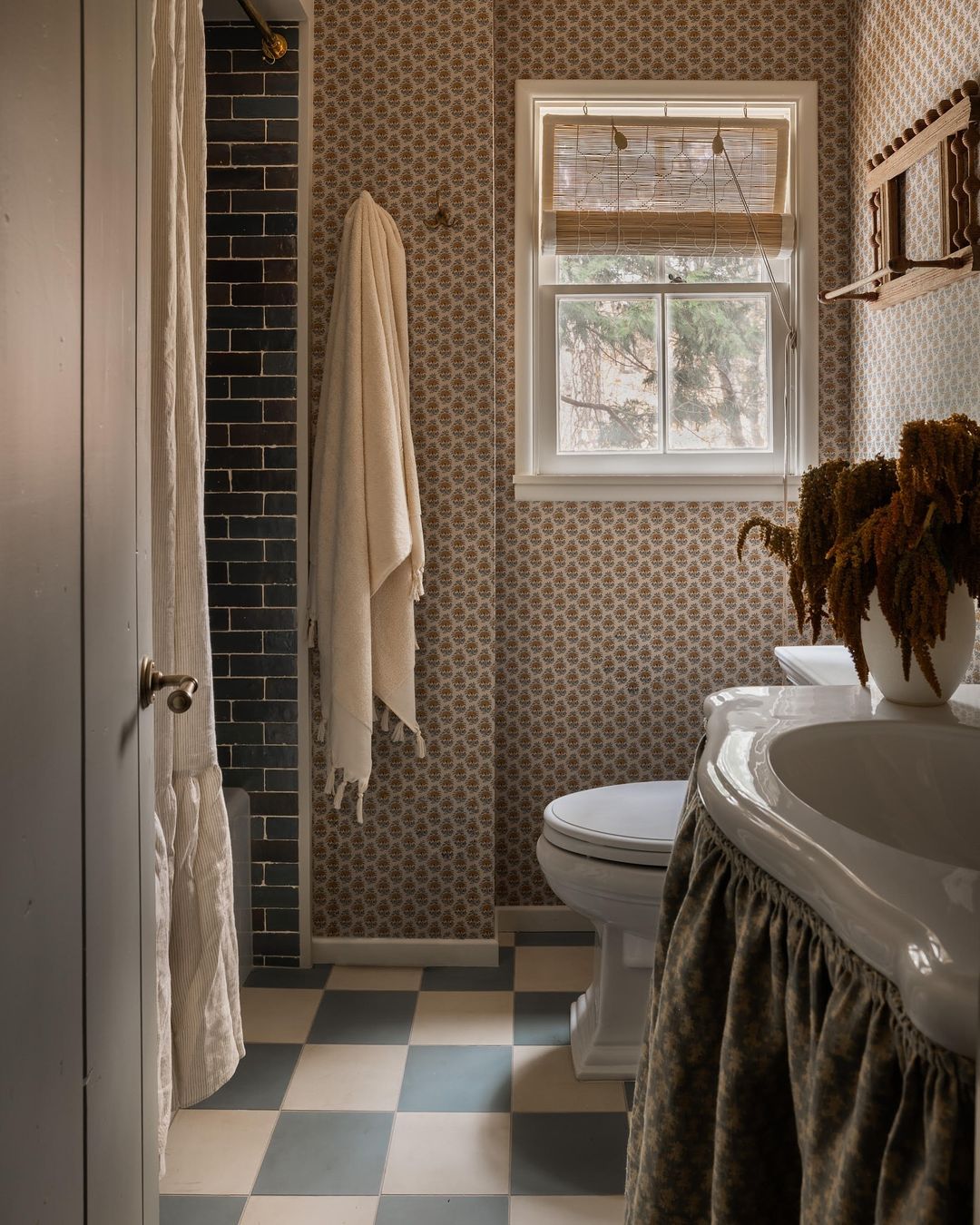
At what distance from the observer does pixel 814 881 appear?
72 centimetres

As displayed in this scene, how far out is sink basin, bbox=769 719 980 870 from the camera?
1245 millimetres

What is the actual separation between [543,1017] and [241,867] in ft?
2.70

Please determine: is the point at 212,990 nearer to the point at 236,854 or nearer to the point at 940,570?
the point at 236,854

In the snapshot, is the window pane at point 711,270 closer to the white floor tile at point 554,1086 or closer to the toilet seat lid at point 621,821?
the toilet seat lid at point 621,821

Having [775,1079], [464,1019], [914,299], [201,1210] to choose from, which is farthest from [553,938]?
[775,1079]

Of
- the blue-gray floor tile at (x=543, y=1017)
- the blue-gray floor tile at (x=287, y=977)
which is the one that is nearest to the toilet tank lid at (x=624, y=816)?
the blue-gray floor tile at (x=543, y=1017)

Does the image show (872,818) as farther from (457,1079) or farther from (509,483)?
(509,483)

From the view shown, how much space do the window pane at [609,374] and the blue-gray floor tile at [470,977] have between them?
56.2 inches

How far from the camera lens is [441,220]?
2799 millimetres

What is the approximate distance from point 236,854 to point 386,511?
0.92m

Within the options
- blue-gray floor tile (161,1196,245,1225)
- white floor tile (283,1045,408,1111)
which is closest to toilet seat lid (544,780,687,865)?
white floor tile (283,1045,408,1111)

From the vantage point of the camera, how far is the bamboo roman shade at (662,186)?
3037 mm

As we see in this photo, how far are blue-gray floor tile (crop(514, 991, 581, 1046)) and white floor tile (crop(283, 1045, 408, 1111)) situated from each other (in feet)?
0.93

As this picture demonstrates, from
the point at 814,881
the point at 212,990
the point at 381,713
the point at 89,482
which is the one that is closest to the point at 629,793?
the point at 381,713
